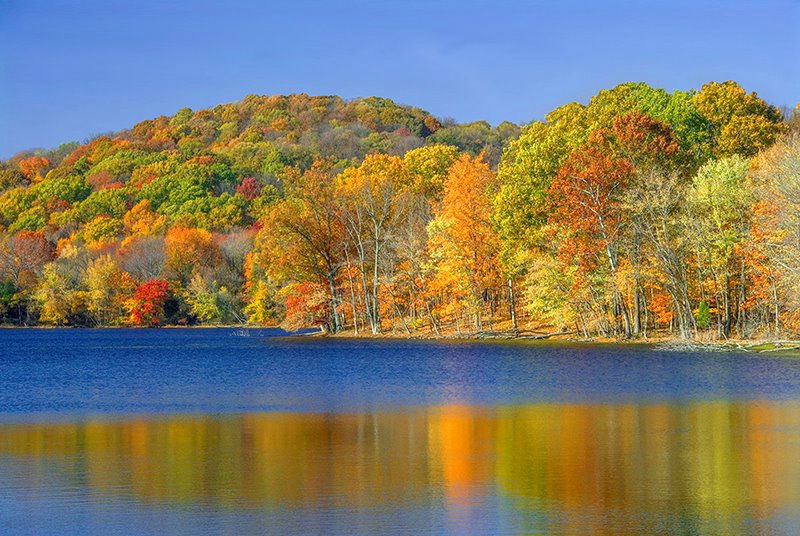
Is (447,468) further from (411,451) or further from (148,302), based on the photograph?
(148,302)

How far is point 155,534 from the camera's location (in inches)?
545

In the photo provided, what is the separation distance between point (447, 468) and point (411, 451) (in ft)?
6.76

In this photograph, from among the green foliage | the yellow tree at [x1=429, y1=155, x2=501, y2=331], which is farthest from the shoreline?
the yellow tree at [x1=429, y1=155, x2=501, y2=331]

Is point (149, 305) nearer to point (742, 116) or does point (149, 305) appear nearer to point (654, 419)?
point (742, 116)

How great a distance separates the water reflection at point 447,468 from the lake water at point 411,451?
6 cm

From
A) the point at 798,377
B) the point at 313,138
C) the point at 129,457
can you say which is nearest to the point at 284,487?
the point at 129,457

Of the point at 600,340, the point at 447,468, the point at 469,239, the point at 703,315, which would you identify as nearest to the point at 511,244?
the point at 469,239

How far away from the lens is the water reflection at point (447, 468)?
1470cm

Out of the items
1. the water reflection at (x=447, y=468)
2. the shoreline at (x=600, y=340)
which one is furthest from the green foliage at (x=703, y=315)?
the water reflection at (x=447, y=468)

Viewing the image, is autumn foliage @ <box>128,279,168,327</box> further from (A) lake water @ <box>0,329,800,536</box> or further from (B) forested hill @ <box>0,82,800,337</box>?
(A) lake water @ <box>0,329,800,536</box>

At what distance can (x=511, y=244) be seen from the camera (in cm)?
6206

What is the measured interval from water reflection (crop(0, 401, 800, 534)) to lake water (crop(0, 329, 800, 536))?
6cm

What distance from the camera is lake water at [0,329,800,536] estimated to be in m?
14.7

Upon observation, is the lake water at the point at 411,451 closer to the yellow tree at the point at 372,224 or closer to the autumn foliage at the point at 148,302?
the yellow tree at the point at 372,224
